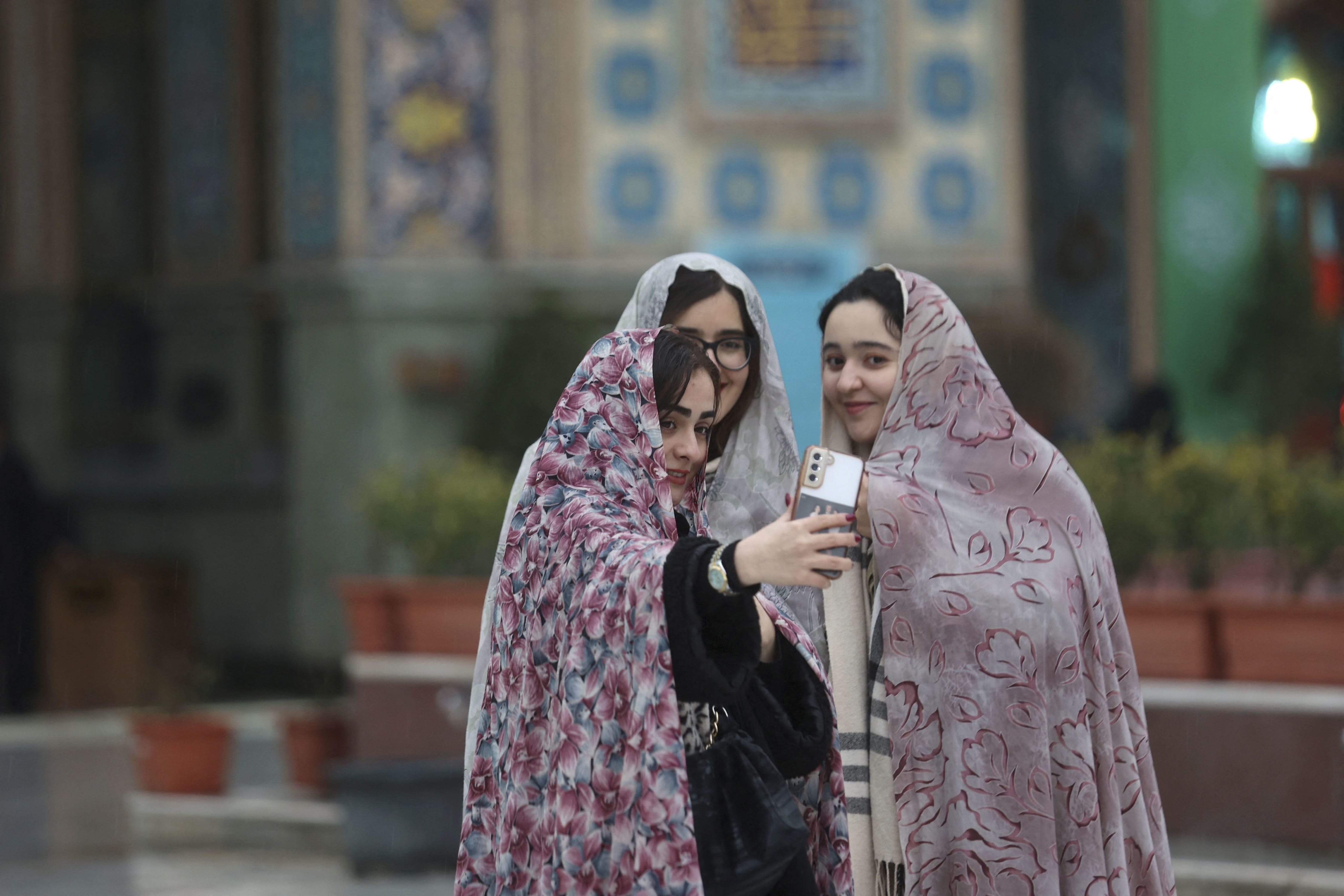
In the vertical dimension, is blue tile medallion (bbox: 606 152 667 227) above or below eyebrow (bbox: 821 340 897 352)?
above

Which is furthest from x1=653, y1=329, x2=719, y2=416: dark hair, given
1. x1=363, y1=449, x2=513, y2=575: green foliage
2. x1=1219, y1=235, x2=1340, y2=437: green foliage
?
x1=1219, y1=235, x2=1340, y2=437: green foliage

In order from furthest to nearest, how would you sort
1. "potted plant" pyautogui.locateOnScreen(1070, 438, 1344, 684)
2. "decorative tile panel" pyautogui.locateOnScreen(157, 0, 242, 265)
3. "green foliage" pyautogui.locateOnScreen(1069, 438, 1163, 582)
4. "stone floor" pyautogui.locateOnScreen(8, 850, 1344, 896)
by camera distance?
"decorative tile panel" pyautogui.locateOnScreen(157, 0, 242, 265), "green foliage" pyautogui.locateOnScreen(1069, 438, 1163, 582), "potted plant" pyautogui.locateOnScreen(1070, 438, 1344, 684), "stone floor" pyautogui.locateOnScreen(8, 850, 1344, 896)

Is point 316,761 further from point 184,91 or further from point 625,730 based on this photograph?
point 184,91

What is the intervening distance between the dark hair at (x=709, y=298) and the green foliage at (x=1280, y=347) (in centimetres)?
803

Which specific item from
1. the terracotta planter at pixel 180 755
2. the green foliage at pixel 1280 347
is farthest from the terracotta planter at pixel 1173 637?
the green foliage at pixel 1280 347

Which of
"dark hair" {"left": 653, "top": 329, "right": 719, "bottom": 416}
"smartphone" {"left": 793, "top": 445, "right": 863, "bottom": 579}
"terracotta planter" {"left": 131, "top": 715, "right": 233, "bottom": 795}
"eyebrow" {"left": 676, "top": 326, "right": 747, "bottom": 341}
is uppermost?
"eyebrow" {"left": 676, "top": 326, "right": 747, "bottom": 341}

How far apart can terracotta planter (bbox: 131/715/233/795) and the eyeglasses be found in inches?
162

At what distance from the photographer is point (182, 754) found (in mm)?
6395

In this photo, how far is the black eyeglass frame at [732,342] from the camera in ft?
9.46

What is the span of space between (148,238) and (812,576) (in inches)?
389

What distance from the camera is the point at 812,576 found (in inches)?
75.4

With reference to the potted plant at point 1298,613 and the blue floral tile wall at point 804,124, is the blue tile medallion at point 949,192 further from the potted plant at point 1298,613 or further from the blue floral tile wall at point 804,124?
the potted plant at point 1298,613

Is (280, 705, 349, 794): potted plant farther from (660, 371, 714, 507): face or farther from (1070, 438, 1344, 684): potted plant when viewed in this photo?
(660, 371, 714, 507): face

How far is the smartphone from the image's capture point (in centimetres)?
213
